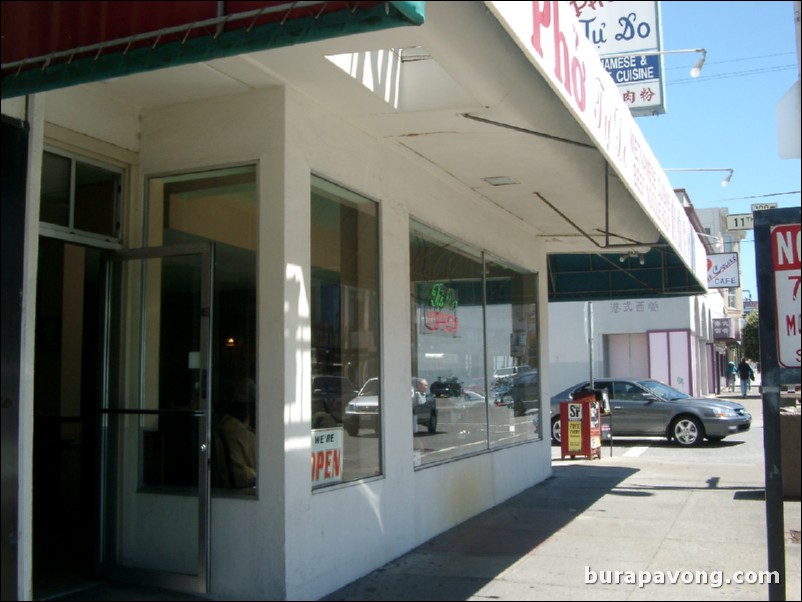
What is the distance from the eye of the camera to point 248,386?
6207mm

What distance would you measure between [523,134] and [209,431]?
11.9ft

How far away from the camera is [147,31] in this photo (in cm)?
413

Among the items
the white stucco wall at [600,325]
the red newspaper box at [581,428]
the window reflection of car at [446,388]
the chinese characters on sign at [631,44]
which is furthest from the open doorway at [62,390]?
the white stucco wall at [600,325]

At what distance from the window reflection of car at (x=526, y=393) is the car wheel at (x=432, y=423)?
2969mm

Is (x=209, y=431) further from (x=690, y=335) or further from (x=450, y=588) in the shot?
(x=690, y=335)

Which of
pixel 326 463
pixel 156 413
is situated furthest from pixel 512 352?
pixel 156 413

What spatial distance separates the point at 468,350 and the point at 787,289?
526 cm

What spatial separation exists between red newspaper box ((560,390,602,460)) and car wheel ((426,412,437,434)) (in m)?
6.65

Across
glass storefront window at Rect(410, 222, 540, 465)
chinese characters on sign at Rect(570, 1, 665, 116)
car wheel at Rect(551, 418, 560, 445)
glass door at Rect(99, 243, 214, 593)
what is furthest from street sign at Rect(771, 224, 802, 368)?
car wheel at Rect(551, 418, 560, 445)

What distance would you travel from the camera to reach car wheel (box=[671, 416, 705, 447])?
17.5 metres

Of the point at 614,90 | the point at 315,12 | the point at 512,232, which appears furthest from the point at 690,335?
the point at 315,12

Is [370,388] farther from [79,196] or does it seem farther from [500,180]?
[500,180]

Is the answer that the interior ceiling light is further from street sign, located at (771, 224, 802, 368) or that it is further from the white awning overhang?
street sign, located at (771, 224, 802, 368)

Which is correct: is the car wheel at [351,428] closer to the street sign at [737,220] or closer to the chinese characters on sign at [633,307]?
the street sign at [737,220]
